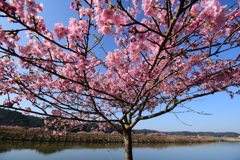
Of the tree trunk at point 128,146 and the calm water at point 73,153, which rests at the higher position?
the tree trunk at point 128,146

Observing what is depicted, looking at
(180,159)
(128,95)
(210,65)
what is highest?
(210,65)

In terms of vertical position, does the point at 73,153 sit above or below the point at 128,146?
below

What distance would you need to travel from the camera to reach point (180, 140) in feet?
159

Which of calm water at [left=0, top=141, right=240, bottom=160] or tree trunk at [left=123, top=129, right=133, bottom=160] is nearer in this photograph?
tree trunk at [left=123, top=129, right=133, bottom=160]

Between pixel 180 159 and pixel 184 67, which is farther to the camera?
pixel 180 159

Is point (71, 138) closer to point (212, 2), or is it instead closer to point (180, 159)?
point (180, 159)

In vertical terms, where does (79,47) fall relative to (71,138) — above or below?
above

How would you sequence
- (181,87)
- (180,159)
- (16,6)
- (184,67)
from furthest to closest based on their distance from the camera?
1. (180,159)
2. (181,87)
3. (184,67)
4. (16,6)

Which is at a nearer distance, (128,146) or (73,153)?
(128,146)

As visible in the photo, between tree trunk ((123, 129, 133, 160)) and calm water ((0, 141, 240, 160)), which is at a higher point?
tree trunk ((123, 129, 133, 160))

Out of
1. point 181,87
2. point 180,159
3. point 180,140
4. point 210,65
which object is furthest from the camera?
point 180,140

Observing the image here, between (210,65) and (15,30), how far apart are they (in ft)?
14.9

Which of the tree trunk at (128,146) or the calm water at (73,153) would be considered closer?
the tree trunk at (128,146)

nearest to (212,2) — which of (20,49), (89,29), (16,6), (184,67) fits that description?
(184,67)
